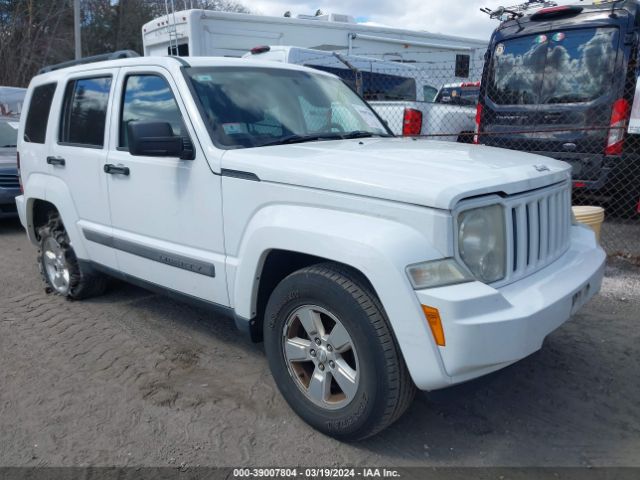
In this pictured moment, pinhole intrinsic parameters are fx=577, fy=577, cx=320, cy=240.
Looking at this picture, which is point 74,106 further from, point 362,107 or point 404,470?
point 404,470

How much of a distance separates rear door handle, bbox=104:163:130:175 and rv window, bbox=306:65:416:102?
7475 millimetres

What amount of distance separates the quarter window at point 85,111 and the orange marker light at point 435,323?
2.84 m

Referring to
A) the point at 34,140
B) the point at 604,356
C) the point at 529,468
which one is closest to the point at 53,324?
the point at 34,140

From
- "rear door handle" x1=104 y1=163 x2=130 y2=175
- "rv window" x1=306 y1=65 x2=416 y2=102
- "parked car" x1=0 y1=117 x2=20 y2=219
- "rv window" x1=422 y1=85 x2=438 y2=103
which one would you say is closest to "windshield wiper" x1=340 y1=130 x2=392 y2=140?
"rear door handle" x1=104 y1=163 x2=130 y2=175

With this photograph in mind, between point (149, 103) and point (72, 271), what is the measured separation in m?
1.83

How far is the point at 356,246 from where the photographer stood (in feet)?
8.29

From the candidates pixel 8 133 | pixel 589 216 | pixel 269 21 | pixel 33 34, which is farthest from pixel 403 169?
pixel 33 34

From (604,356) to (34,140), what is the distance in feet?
15.7

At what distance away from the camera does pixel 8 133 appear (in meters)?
9.01

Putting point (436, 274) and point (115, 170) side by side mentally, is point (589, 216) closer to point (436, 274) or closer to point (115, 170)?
point (436, 274)

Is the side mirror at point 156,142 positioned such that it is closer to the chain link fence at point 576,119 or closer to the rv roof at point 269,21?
the chain link fence at point 576,119

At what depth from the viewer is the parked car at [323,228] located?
2.45 metres

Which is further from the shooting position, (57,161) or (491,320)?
(57,161)

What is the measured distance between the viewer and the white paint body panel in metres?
2.42
